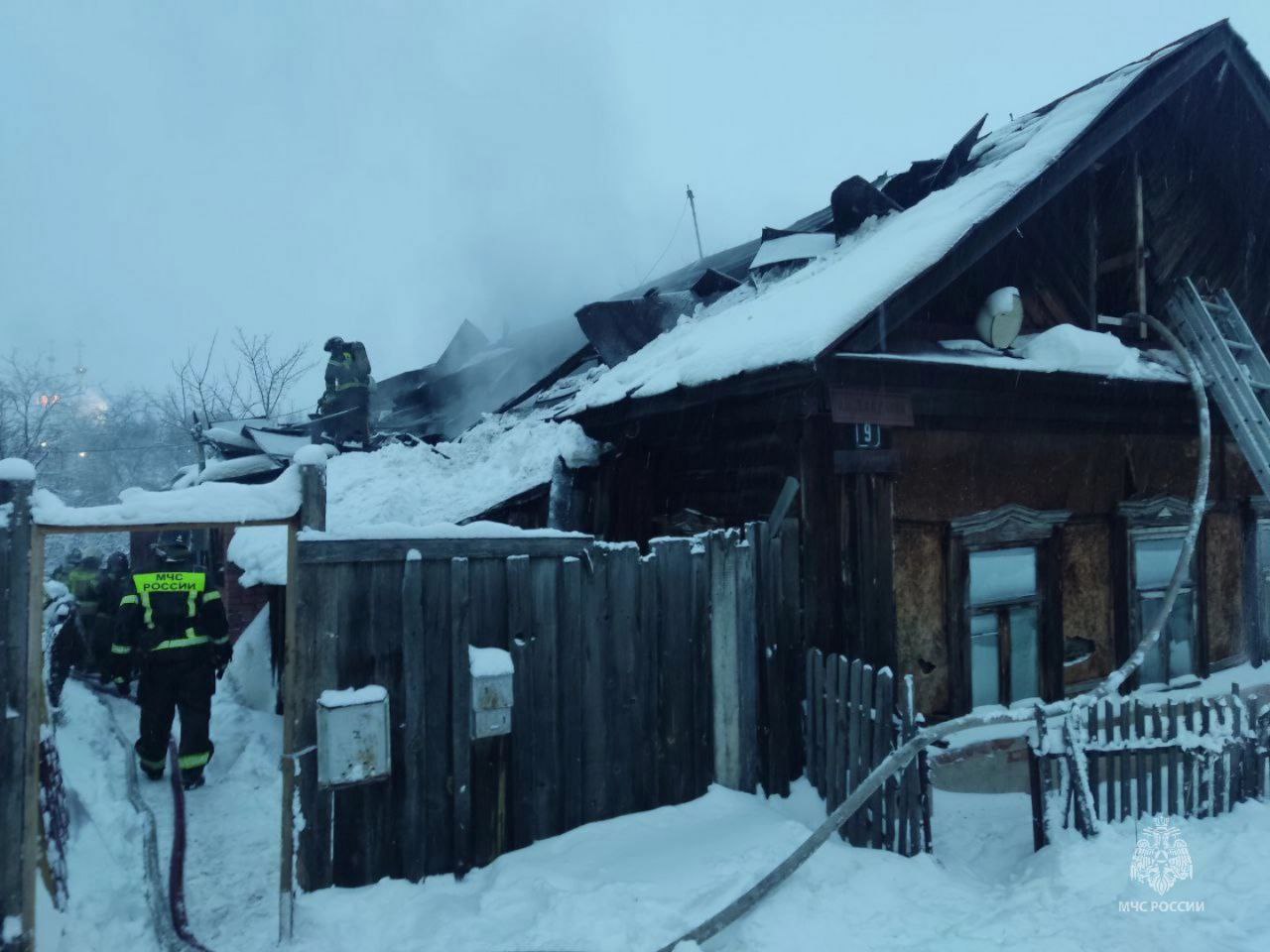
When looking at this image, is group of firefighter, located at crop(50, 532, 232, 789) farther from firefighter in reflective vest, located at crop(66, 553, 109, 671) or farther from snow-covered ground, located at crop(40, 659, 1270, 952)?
firefighter in reflective vest, located at crop(66, 553, 109, 671)

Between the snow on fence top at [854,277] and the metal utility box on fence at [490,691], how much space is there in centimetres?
277

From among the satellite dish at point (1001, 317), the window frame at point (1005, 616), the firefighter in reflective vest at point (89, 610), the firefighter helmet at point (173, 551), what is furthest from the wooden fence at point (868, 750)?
the firefighter in reflective vest at point (89, 610)

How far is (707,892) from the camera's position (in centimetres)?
410

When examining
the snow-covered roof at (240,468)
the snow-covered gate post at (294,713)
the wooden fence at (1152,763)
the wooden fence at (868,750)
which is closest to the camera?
the snow-covered gate post at (294,713)

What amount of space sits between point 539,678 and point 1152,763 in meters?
4.37

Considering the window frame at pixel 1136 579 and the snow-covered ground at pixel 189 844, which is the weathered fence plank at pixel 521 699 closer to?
the snow-covered ground at pixel 189 844

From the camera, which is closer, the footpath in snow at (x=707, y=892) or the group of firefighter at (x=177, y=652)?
the footpath in snow at (x=707, y=892)

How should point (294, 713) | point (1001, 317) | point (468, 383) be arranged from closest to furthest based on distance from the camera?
point (294, 713), point (1001, 317), point (468, 383)

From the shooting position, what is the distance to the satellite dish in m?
6.23

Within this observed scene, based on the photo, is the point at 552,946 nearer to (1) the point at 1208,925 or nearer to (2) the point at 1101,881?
(2) the point at 1101,881

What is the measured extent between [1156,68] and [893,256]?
3.17m

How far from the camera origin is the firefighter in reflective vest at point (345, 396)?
13609 mm

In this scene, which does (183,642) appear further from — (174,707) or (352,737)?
(352,737)

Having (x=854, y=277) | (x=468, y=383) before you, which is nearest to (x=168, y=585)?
(x=854, y=277)
